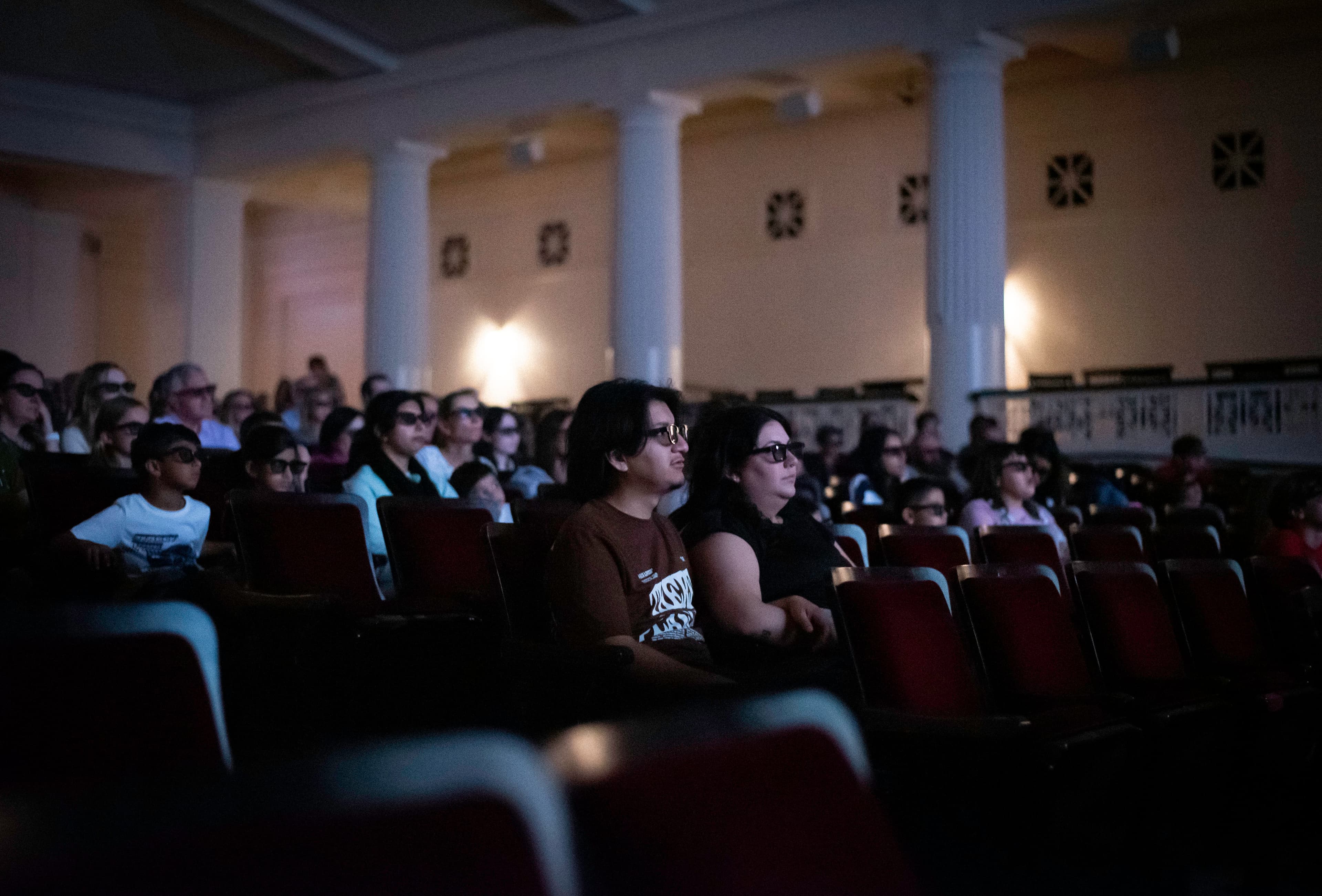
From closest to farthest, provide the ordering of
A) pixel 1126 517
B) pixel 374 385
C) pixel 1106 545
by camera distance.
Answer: pixel 1106 545 < pixel 1126 517 < pixel 374 385

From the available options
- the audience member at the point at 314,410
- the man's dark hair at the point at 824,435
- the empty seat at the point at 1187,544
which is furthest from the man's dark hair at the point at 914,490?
the audience member at the point at 314,410

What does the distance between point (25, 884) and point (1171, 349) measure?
14988mm

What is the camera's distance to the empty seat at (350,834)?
604 millimetres

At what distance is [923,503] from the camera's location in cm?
506

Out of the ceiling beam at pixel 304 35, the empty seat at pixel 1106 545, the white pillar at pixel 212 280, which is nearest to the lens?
the empty seat at pixel 1106 545

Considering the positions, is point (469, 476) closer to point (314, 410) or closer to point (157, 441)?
point (157, 441)

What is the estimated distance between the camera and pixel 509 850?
678mm

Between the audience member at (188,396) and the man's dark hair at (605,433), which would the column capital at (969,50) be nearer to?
the audience member at (188,396)

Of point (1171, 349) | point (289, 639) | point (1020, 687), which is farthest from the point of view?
point (1171, 349)

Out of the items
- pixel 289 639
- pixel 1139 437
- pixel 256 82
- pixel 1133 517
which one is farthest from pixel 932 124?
pixel 289 639

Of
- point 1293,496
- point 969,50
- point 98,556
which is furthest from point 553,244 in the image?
point 98,556

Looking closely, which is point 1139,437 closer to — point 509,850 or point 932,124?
point 932,124

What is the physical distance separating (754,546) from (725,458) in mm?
220

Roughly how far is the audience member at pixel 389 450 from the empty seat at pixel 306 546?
0.85 meters
